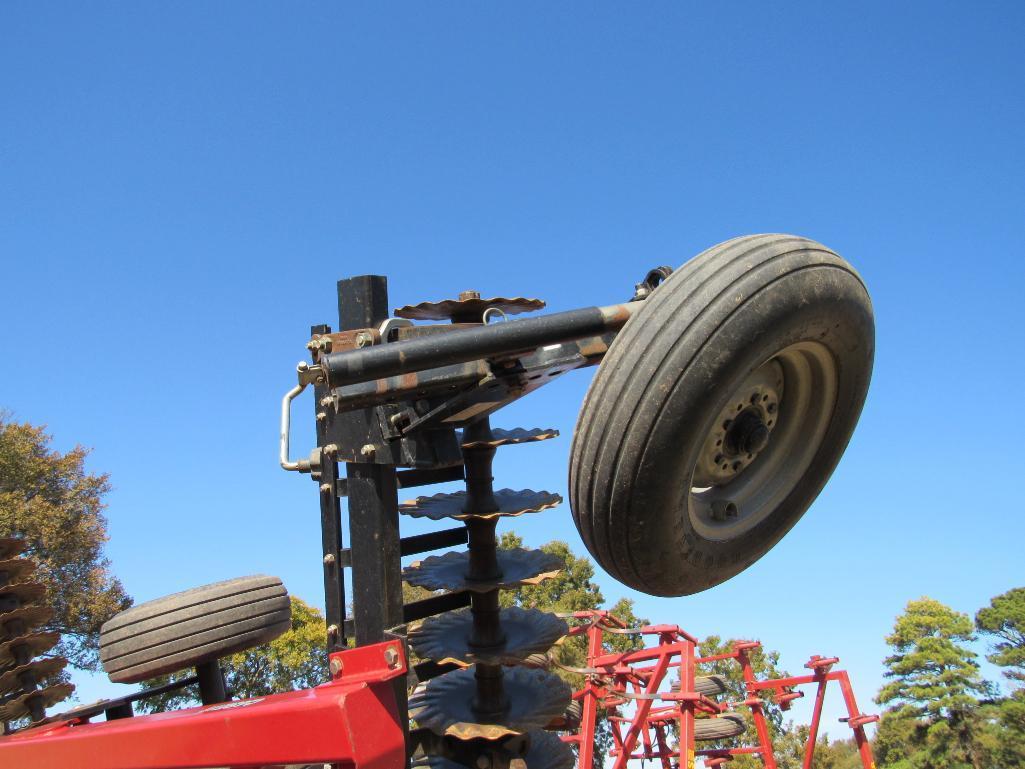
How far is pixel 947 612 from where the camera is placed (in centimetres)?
2630

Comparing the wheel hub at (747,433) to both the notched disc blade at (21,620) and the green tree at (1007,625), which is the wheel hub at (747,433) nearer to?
the notched disc blade at (21,620)

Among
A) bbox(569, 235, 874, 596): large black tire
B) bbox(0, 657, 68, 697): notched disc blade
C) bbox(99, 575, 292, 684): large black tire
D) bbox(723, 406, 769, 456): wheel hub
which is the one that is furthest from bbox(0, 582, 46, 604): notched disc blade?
bbox(723, 406, 769, 456): wheel hub

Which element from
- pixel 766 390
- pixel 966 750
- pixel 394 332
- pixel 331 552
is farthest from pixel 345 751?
pixel 966 750

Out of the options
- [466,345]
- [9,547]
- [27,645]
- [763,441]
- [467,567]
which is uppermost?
[466,345]

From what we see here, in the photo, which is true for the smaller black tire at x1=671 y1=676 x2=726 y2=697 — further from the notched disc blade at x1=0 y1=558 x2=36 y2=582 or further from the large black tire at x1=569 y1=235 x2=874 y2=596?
the large black tire at x1=569 y1=235 x2=874 y2=596

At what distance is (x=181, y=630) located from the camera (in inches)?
134

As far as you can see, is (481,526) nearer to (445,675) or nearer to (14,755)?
(445,675)

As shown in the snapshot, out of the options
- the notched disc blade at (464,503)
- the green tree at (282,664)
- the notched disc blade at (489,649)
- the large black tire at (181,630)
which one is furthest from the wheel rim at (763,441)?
the green tree at (282,664)

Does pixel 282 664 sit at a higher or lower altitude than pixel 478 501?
lower

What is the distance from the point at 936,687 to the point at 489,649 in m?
26.1

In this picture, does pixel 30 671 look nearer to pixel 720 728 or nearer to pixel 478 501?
pixel 478 501

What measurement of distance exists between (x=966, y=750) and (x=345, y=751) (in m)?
27.5

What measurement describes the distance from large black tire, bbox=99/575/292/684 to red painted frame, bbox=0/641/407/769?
459 mm

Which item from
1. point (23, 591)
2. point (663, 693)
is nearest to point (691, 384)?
point (23, 591)
